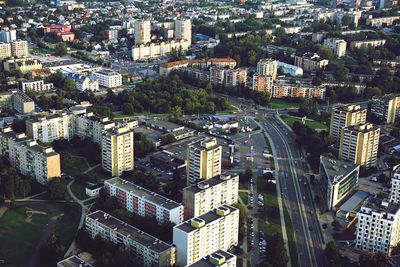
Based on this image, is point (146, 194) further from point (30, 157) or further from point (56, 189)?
point (30, 157)

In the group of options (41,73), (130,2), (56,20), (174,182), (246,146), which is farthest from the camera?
(130,2)

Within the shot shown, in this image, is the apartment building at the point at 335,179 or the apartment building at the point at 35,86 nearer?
the apartment building at the point at 335,179

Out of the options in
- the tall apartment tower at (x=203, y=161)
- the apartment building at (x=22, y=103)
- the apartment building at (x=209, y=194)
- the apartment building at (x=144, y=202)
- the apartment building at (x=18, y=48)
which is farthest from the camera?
the apartment building at (x=18, y=48)

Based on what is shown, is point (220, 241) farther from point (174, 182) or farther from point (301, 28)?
point (301, 28)

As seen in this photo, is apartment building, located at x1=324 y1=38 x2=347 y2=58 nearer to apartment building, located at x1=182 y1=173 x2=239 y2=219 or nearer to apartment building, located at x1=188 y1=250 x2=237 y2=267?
apartment building, located at x1=182 y1=173 x2=239 y2=219

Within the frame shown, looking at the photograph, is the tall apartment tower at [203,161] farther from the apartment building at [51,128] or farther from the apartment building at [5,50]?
the apartment building at [5,50]

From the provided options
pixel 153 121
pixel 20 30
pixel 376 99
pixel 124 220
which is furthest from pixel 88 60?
pixel 124 220

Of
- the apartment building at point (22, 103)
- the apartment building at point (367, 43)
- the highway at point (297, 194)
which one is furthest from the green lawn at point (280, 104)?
the apartment building at point (367, 43)
